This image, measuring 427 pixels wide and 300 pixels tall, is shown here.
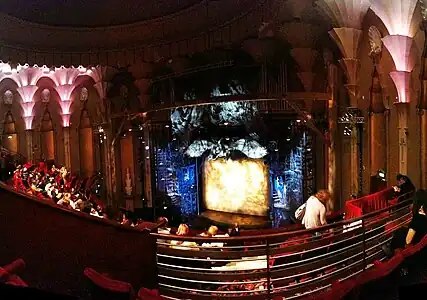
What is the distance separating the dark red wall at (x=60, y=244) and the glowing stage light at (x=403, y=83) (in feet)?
21.3

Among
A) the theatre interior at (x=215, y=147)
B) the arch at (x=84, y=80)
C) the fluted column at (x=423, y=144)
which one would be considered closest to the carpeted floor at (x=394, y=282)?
the theatre interior at (x=215, y=147)

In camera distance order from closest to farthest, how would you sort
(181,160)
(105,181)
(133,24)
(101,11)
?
1. (101,11)
2. (133,24)
3. (181,160)
4. (105,181)

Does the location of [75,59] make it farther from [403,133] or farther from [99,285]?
[403,133]

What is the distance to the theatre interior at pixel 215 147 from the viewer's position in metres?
4.53

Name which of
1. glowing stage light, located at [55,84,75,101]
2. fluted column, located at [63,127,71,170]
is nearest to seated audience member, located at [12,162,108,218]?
fluted column, located at [63,127,71,170]

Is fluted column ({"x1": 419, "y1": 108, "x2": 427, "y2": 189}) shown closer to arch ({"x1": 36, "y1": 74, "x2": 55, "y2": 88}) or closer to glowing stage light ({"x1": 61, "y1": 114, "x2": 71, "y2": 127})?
glowing stage light ({"x1": 61, "y1": 114, "x2": 71, "y2": 127})

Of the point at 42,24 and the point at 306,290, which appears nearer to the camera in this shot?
the point at 306,290

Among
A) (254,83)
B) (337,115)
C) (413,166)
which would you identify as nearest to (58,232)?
(413,166)

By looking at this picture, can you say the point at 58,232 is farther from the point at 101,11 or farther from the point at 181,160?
the point at 181,160

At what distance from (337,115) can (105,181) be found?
10421 mm

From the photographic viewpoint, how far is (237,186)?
13.5 metres

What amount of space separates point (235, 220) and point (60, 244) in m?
9.64

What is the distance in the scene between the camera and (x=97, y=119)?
1786 centimetres

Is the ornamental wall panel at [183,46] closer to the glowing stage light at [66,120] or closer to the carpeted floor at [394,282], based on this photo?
the carpeted floor at [394,282]
